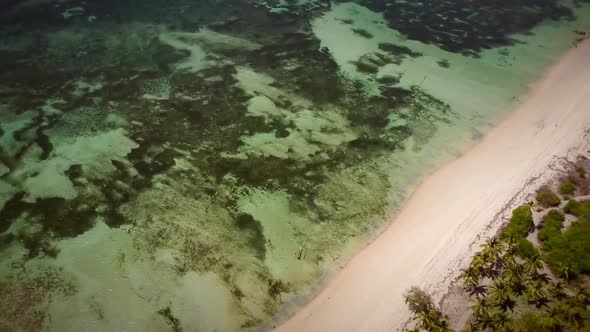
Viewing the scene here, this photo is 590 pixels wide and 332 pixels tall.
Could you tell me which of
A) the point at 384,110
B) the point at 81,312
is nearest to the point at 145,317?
the point at 81,312

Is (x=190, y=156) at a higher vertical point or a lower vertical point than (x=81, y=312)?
higher

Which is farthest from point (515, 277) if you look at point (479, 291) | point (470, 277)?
point (470, 277)

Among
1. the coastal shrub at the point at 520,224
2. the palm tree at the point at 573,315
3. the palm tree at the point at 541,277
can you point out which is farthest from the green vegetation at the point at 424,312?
the coastal shrub at the point at 520,224

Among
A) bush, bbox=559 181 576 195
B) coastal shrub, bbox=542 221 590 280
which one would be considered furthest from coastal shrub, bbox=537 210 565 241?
bush, bbox=559 181 576 195

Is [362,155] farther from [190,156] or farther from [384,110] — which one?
[190,156]

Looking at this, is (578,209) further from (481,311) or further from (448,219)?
(481,311)

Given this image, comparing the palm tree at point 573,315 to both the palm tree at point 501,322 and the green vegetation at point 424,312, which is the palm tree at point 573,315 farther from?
the green vegetation at point 424,312
